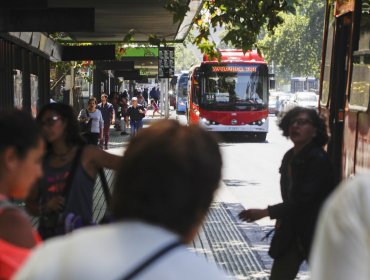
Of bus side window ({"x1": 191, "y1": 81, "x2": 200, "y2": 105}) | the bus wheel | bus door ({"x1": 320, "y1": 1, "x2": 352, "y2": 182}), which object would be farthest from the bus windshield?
bus door ({"x1": 320, "y1": 1, "x2": 352, "y2": 182})

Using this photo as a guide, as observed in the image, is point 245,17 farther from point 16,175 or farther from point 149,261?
point 149,261

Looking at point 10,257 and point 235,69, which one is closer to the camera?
point 10,257

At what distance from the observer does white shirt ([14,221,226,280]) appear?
190 cm

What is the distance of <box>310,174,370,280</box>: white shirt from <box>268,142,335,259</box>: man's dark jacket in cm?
330

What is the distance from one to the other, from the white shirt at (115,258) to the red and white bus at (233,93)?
91.8ft

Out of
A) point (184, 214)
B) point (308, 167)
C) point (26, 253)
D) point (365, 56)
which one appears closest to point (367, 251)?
point (184, 214)

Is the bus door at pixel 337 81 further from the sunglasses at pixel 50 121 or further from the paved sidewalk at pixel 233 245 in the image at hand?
the sunglasses at pixel 50 121

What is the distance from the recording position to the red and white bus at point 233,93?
98.6ft

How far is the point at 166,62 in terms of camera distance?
105ft

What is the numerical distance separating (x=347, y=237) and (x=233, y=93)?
28.2 metres

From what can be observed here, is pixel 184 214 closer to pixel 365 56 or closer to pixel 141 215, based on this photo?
pixel 141 215

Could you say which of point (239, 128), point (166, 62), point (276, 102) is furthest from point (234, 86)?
point (276, 102)

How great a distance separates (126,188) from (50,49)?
1549 cm

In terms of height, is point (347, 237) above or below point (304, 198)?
above
